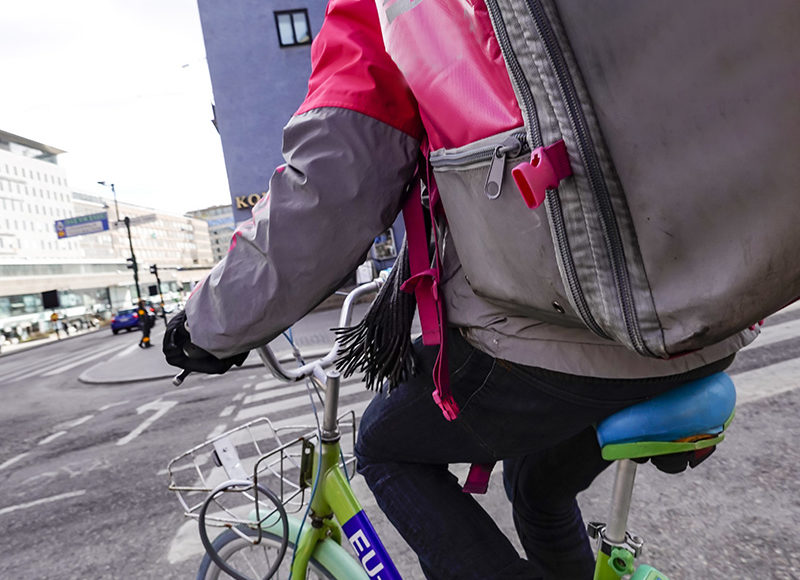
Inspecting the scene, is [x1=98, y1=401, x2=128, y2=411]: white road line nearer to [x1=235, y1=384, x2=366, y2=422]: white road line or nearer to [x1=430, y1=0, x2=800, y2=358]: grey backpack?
[x1=235, y1=384, x2=366, y2=422]: white road line

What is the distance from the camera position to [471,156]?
89 cm

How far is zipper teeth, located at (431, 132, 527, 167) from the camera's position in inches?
32.7

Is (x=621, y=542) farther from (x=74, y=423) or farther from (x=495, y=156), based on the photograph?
(x=74, y=423)

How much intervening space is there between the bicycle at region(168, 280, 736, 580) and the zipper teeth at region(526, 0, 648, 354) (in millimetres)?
383

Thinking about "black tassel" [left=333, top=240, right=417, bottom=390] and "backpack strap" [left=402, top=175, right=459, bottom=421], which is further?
"black tassel" [left=333, top=240, right=417, bottom=390]

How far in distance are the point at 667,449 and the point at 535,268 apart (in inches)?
19.2

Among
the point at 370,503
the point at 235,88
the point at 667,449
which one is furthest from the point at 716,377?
the point at 235,88

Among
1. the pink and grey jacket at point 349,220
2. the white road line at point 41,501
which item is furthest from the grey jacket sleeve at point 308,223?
the white road line at point 41,501

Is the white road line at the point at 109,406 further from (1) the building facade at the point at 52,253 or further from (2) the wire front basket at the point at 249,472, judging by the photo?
(1) the building facade at the point at 52,253

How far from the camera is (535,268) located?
34.1 inches

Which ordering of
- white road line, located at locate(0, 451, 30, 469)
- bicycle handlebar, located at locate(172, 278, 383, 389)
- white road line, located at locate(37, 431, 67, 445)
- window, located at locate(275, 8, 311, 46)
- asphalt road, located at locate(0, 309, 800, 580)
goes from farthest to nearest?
window, located at locate(275, 8, 311, 46), white road line, located at locate(37, 431, 67, 445), white road line, located at locate(0, 451, 30, 469), asphalt road, located at locate(0, 309, 800, 580), bicycle handlebar, located at locate(172, 278, 383, 389)

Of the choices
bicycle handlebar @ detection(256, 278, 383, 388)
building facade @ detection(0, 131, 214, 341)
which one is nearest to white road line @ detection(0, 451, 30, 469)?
bicycle handlebar @ detection(256, 278, 383, 388)

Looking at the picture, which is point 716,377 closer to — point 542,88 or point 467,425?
point 467,425

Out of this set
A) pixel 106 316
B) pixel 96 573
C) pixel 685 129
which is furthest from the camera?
pixel 106 316
